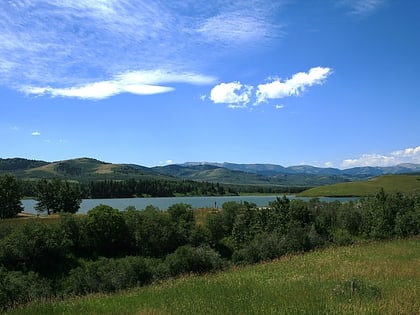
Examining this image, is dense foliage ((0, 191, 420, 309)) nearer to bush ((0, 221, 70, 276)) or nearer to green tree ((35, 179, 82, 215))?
bush ((0, 221, 70, 276))

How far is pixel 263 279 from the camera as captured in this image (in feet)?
57.0

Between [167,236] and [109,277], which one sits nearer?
[109,277]

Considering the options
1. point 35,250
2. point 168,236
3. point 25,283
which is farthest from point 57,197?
point 25,283

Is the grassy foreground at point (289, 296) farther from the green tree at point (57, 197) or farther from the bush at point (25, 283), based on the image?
the green tree at point (57, 197)

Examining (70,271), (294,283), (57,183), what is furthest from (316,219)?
(294,283)

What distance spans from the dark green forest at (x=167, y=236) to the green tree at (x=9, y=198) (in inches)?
37.0

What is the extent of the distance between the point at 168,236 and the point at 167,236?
1.04 feet

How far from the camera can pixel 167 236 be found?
9438 centimetres

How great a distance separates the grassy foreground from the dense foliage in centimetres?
3989

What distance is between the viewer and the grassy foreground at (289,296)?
1101 centimetres

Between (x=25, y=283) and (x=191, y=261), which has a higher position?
(x=191, y=261)

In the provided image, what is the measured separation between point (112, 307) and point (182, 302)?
1978 millimetres

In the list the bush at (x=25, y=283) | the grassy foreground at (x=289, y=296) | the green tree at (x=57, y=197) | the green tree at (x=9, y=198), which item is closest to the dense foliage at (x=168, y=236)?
the bush at (x=25, y=283)

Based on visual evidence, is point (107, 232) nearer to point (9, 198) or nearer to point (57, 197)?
point (9, 198)
